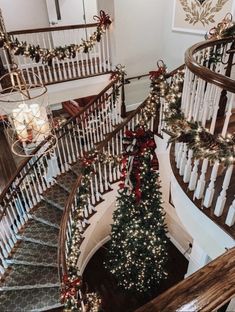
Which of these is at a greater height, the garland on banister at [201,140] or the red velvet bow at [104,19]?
the red velvet bow at [104,19]

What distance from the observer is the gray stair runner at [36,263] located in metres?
3.42

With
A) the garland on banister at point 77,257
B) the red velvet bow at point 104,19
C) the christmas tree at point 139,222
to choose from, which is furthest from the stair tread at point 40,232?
the red velvet bow at point 104,19

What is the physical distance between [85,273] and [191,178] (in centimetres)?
386

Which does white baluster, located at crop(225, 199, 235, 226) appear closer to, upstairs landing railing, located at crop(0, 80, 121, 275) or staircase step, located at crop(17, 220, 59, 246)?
upstairs landing railing, located at crop(0, 80, 121, 275)

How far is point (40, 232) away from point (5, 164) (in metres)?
3.70

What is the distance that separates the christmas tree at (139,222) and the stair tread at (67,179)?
1.10 m

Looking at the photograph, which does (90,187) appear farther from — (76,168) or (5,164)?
(5,164)

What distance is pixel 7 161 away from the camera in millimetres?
7199

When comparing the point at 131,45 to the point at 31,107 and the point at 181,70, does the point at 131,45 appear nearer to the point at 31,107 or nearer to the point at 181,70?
the point at 181,70

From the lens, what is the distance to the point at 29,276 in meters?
3.65

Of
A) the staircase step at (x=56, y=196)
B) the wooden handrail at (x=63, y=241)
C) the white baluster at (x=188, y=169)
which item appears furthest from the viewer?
the staircase step at (x=56, y=196)

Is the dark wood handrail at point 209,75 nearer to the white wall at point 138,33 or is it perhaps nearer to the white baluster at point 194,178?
the white baluster at point 194,178

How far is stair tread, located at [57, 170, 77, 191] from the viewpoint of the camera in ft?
15.1

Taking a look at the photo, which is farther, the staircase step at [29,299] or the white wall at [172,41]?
the white wall at [172,41]
